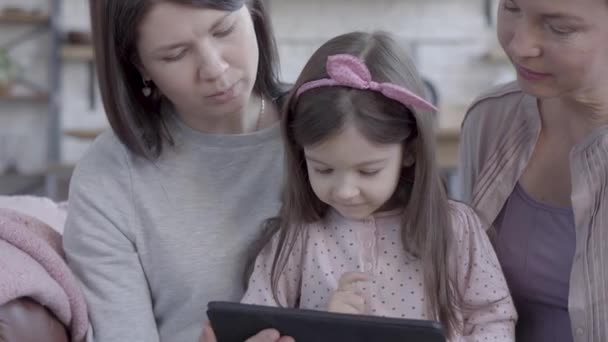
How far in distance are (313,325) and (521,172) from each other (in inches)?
17.6

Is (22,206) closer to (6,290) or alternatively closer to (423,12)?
(6,290)

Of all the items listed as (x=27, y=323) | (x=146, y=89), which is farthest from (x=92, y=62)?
(x=27, y=323)

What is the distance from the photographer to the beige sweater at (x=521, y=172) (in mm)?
1055

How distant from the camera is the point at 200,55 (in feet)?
3.71

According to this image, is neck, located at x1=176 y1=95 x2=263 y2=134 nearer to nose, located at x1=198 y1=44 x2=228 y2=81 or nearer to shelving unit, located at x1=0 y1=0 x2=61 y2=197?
nose, located at x1=198 y1=44 x2=228 y2=81

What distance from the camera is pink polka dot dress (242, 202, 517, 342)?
1102 mm

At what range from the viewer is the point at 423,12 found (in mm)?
4207

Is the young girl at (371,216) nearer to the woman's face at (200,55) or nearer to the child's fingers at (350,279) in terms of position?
the child's fingers at (350,279)

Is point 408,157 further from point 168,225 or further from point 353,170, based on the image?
point 168,225

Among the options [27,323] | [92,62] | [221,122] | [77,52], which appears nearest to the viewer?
[27,323]

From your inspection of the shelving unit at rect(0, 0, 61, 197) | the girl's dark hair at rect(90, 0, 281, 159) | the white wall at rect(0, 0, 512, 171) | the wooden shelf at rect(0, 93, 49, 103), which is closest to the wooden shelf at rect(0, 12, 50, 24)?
the shelving unit at rect(0, 0, 61, 197)

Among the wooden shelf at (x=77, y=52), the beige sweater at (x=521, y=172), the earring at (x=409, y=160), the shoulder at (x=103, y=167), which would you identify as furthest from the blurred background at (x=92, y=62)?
the earring at (x=409, y=160)

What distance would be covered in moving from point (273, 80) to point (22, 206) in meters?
0.50

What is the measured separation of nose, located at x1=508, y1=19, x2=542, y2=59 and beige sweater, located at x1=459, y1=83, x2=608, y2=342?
0.17 metres
